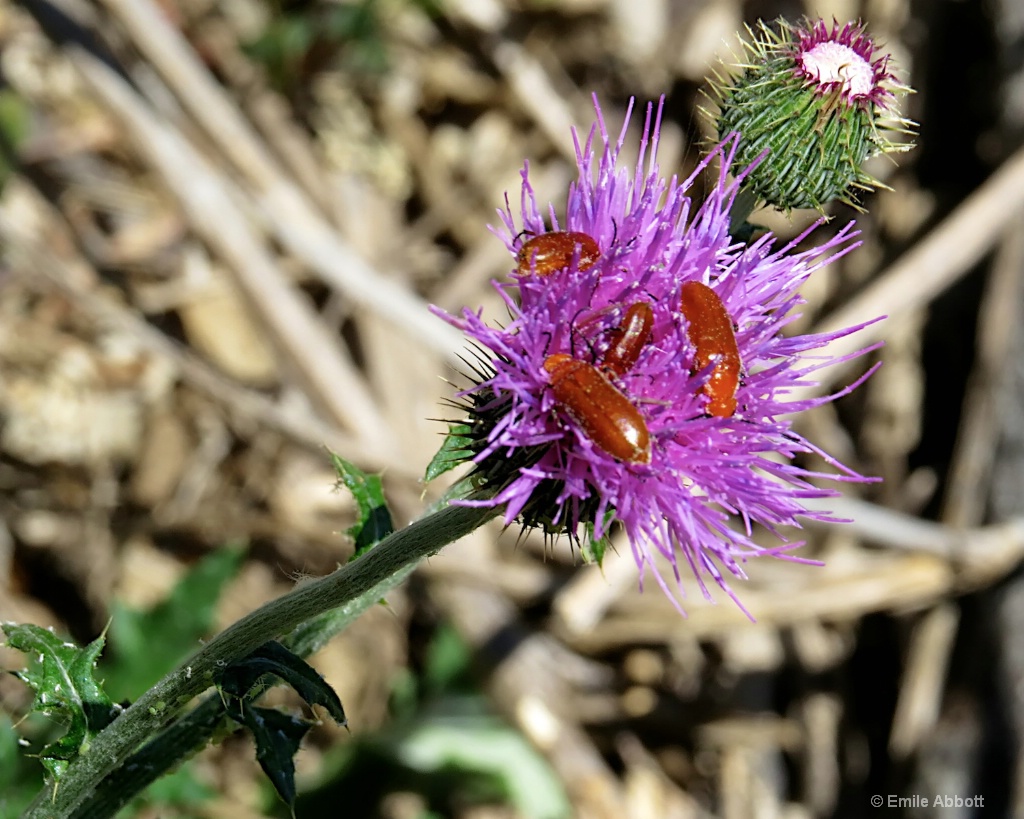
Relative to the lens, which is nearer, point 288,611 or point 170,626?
point 288,611

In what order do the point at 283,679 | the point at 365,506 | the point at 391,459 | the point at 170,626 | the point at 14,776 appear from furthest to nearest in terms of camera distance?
1. the point at 391,459
2. the point at 170,626
3. the point at 14,776
4. the point at 365,506
5. the point at 283,679

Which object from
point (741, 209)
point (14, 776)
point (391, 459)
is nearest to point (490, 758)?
point (391, 459)

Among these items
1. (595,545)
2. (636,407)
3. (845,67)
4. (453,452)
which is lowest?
(595,545)

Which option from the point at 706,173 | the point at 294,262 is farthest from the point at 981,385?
the point at 294,262

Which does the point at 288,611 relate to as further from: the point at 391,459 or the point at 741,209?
the point at 391,459

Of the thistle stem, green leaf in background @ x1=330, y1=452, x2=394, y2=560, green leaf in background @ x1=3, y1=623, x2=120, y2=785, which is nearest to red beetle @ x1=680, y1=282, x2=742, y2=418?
the thistle stem

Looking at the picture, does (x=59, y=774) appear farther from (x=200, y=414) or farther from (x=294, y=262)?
(x=294, y=262)

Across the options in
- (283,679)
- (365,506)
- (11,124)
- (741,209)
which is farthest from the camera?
(11,124)

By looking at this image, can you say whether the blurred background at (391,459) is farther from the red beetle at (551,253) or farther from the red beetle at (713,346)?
the red beetle at (551,253)
